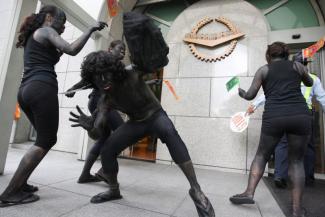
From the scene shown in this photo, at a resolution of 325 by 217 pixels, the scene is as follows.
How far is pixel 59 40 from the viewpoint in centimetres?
193

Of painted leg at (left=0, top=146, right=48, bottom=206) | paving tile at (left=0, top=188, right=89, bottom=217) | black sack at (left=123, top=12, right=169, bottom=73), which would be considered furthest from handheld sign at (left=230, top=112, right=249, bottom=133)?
painted leg at (left=0, top=146, right=48, bottom=206)

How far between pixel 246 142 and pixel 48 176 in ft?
11.0

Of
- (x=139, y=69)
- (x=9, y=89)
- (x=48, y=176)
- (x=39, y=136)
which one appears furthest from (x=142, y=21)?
(x=48, y=176)

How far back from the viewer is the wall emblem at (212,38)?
4697 mm

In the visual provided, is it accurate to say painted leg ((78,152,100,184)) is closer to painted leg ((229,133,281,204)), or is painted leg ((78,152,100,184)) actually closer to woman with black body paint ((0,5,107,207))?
woman with black body paint ((0,5,107,207))

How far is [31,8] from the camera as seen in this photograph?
3021 mm

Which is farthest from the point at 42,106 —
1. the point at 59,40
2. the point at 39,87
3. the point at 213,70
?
the point at 213,70

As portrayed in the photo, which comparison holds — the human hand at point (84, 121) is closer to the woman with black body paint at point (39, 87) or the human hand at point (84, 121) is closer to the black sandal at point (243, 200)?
the woman with black body paint at point (39, 87)

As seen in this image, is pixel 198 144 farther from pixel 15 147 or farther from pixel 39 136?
pixel 15 147

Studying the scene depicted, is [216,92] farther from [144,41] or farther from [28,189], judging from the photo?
[28,189]

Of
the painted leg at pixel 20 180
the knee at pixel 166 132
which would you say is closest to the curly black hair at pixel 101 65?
the knee at pixel 166 132

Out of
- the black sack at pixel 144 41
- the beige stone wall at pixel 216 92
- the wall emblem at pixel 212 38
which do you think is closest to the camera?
the black sack at pixel 144 41

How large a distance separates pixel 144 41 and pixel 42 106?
1.07m

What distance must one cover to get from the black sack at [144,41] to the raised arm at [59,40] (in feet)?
1.74
